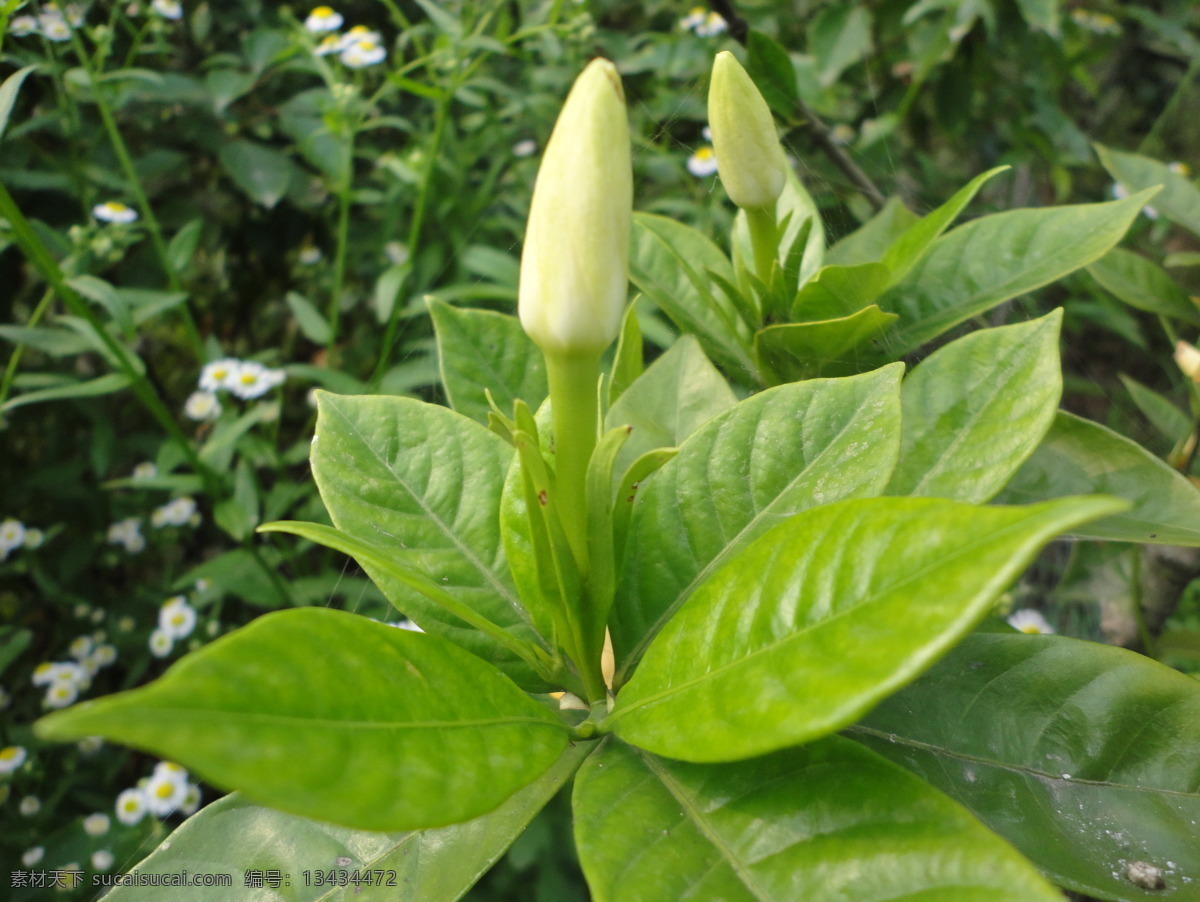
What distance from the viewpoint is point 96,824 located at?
1303mm

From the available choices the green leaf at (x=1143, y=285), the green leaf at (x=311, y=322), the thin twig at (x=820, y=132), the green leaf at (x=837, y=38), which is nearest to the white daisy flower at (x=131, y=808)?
the green leaf at (x=311, y=322)

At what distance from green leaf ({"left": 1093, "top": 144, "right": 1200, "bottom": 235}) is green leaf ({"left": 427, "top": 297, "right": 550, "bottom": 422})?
0.62 meters

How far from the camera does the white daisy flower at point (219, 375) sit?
4.38 ft

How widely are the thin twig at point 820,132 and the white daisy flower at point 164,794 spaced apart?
127 cm

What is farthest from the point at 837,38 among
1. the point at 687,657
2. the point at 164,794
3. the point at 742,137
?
the point at 164,794

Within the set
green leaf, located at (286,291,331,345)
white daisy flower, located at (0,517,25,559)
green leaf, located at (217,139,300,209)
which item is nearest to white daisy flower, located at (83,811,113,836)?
white daisy flower, located at (0,517,25,559)

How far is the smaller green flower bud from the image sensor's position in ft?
1.52

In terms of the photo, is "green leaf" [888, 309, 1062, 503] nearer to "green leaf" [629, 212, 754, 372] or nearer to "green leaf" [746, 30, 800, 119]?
"green leaf" [629, 212, 754, 372]

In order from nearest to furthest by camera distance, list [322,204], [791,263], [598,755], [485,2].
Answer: [598,755]
[791,263]
[485,2]
[322,204]

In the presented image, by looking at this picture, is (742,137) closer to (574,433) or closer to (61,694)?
(574,433)

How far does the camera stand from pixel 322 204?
5.46 ft

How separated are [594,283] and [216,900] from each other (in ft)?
1.19

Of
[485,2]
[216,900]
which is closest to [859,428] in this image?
[216,900]

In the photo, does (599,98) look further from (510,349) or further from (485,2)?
(485,2)
